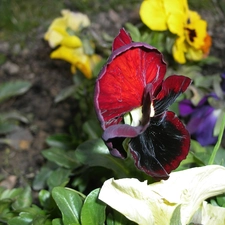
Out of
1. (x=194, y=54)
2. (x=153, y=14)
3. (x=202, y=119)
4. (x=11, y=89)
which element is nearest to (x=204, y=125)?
(x=202, y=119)

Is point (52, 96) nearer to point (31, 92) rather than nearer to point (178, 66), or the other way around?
point (31, 92)

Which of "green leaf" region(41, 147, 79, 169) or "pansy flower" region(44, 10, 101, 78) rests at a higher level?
"pansy flower" region(44, 10, 101, 78)

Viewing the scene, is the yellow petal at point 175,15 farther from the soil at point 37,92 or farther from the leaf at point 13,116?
the leaf at point 13,116

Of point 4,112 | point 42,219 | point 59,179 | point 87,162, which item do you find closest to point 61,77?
point 4,112

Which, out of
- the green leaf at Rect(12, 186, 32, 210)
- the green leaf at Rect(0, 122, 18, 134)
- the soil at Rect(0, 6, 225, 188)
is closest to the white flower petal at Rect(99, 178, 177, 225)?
the green leaf at Rect(12, 186, 32, 210)

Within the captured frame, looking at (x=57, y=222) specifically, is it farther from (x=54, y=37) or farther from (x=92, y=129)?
(x=54, y=37)

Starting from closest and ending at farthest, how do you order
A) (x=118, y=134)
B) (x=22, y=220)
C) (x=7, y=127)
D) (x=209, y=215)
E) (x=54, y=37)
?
(x=118, y=134)
(x=209, y=215)
(x=22, y=220)
(x=54, y=37)
(x=7, y=127)

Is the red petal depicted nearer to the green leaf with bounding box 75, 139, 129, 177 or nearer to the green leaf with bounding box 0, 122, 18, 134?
the green leaf with bounding box 75, 139, 129, 177
